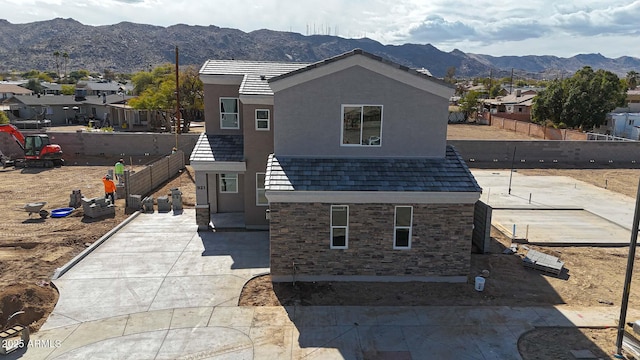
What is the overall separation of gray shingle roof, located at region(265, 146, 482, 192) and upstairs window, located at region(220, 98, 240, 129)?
5.67 m

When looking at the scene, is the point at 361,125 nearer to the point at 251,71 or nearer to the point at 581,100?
the point at 251,71

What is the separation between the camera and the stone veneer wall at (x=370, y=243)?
42.9 ft

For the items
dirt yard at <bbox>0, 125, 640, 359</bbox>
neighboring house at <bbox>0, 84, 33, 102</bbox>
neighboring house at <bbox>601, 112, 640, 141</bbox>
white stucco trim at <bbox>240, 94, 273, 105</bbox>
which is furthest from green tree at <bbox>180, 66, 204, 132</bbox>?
neighboring house at <bbox>0, 84, 33, 102</bbox>

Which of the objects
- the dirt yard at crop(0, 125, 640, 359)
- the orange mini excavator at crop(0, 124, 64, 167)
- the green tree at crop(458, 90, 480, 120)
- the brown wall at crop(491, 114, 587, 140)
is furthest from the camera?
the green tree at crop(458, 90, 480, 120)

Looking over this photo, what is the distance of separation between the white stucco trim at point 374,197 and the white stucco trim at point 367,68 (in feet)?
11.4

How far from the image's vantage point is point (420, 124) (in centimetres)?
1453

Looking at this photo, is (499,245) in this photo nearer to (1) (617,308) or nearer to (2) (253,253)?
(1) (617,308)

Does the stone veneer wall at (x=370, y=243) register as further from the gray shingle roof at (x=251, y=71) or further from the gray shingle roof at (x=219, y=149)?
the gray shingle roof at (x=251, y=71)

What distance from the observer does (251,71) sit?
1927 cm

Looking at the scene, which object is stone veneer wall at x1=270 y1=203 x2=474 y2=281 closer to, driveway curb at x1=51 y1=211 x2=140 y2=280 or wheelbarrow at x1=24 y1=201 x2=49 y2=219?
driveway curb at x1=51 y1=211 x2=140 y2=280

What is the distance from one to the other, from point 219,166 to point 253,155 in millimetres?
1532

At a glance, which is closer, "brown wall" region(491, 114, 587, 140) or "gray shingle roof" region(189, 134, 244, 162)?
"gray shingle roof" region(189, 134, 244, 162)

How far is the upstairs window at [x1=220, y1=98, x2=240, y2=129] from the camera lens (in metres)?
19.4

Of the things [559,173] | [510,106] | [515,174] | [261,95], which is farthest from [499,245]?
[510,106]
